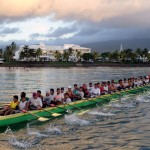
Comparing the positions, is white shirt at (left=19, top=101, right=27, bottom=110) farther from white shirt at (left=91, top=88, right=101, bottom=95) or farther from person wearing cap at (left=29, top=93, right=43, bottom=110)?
white shirt at (left=91, top=88, right=101, bottom=95)

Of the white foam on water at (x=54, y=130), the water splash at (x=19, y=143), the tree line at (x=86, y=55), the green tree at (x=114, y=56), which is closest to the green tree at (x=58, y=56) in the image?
the tree line at (x=86, y=55)

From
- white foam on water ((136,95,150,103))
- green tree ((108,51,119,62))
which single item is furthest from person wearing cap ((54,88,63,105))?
green tree ((108,51,119,62))

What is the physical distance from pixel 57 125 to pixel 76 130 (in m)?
1.73

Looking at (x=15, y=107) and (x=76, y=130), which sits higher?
(x=15, y=107)

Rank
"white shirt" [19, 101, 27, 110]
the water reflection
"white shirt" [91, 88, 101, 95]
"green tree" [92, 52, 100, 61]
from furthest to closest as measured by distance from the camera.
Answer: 1. "green tree" [92, 52, 100, 61]
2. the water reflection
3. "white shirt" [91, 88, 101, 95]
4. "white shirt" [19, 101, 27, 110]

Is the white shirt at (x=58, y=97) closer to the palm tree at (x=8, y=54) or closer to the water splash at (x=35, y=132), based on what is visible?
the water splash at (x=35, y=132)

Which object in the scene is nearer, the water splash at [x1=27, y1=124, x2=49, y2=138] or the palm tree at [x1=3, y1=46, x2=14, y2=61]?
the water splash at [x1=27, y1=124, x2=49, y2=138]

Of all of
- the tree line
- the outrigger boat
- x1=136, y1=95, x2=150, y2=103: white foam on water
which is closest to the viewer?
the outrigger boat

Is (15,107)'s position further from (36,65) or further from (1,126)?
(36,65)

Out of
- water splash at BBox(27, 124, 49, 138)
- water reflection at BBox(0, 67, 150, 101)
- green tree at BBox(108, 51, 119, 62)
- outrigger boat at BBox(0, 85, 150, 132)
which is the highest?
green tree at BBox(108, 51, 119, 62)

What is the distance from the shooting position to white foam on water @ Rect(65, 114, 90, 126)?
70.4 ft

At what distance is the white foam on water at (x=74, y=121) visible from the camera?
70.4 ft

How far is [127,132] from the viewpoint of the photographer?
19.1 metres

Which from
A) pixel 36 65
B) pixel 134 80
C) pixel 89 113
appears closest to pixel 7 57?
pixel 36 65
